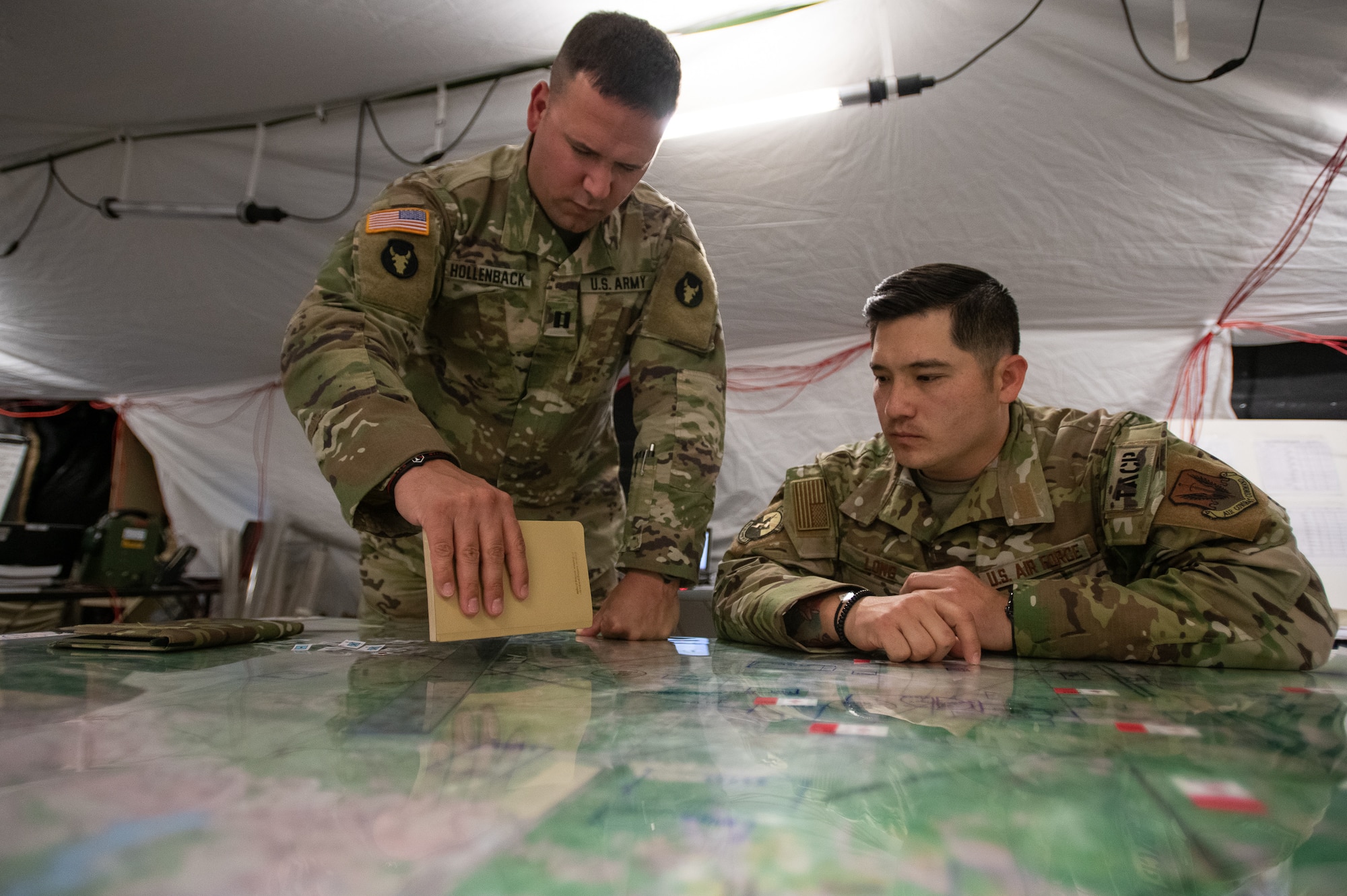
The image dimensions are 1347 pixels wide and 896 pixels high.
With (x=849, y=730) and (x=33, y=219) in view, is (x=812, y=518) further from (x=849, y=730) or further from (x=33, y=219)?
(x=33, y=219)

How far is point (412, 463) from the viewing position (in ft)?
3.18

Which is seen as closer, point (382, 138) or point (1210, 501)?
point (1210, 501)

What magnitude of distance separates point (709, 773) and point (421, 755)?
0.16 metres

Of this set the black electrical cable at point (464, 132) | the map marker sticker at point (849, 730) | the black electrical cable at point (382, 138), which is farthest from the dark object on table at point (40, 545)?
the map marker sticker at point (849, 730)

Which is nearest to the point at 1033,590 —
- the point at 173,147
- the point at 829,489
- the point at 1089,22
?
the point at 829,489

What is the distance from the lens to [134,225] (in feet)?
11.1

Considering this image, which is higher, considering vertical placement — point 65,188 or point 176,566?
point 65,188

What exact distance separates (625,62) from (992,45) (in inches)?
55.1

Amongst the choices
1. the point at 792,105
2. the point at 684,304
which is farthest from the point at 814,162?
the point at 684,304

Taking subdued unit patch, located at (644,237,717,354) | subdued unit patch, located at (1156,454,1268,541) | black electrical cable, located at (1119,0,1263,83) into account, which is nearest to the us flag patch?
subdued unit patch, located at (644,237,717,354)

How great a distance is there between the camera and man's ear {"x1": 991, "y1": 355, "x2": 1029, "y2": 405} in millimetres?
1579

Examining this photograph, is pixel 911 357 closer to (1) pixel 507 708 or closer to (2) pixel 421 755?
(1) pixel 507 708

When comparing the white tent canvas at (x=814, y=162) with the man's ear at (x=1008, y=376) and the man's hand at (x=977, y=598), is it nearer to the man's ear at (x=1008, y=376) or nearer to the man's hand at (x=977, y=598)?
the man's ear at (x=1008, y=376)

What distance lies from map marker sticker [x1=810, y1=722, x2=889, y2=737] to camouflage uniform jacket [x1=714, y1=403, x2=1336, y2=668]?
65 centimetres
